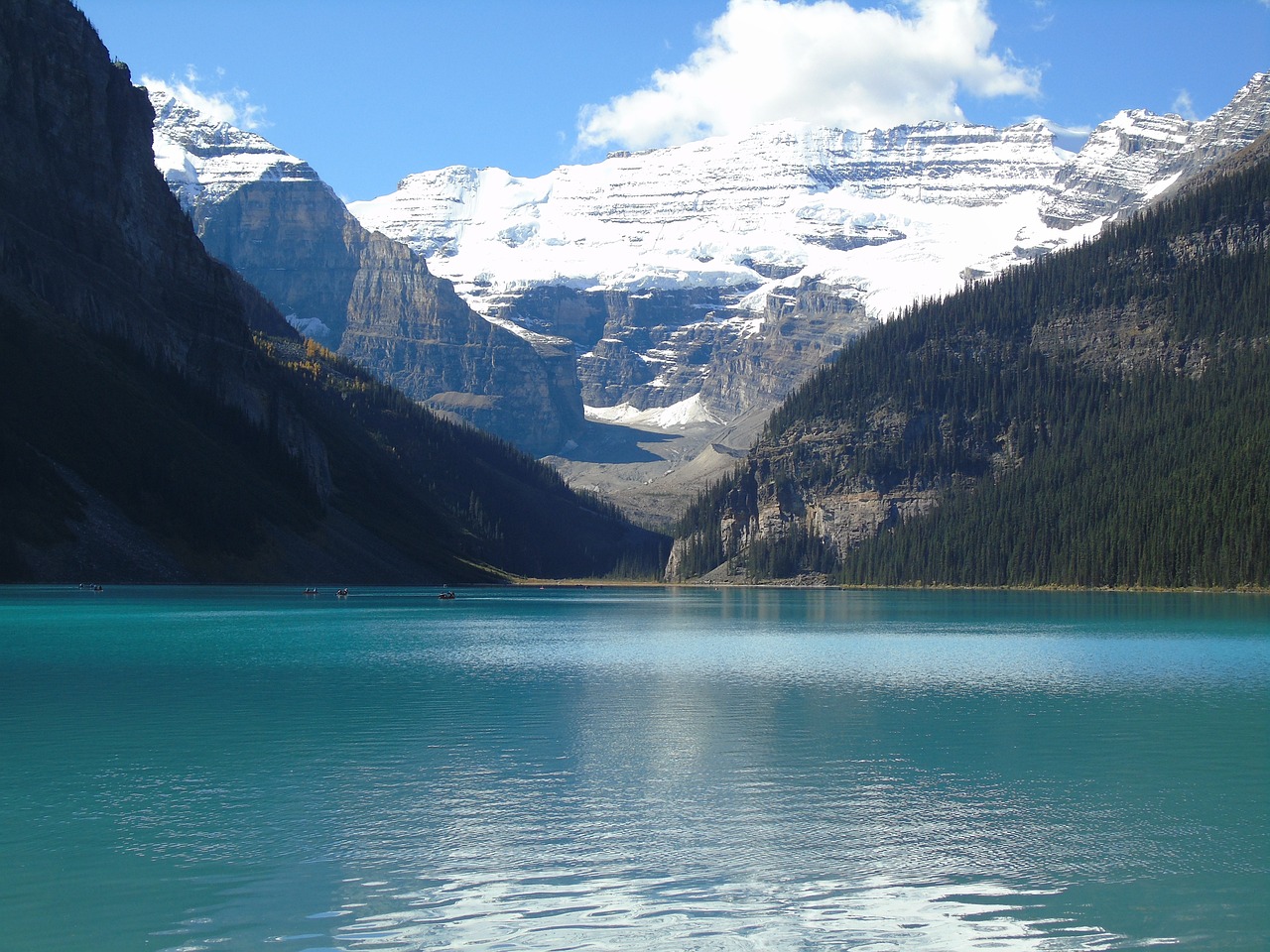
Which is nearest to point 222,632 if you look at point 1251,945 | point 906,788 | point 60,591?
point 60,591

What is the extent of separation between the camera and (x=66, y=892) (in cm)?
2691

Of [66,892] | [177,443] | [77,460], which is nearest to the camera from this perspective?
[66,892]

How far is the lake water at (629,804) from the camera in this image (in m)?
25.5

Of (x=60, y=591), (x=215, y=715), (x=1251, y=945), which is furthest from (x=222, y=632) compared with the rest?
(x=1251, y=945)

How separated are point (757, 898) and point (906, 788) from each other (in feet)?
40.9

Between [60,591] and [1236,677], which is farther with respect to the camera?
[60,591]

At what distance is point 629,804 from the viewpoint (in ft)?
117

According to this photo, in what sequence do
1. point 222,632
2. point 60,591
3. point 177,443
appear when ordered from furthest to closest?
point 177,443, point 60,591, point 222,632

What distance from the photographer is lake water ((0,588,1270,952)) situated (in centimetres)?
2553

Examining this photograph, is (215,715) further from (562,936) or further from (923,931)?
(923,931)

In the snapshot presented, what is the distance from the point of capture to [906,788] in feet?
125

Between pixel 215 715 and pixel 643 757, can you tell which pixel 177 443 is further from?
pixel 643 757

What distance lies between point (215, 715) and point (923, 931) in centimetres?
3457

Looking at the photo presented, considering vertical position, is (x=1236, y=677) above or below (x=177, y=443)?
below
